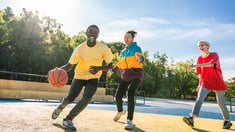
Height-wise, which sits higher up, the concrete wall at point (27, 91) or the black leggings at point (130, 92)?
the black leggings at point (130, 92)

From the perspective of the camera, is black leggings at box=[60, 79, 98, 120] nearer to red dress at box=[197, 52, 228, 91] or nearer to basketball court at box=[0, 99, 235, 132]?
basketball court at box=[0, 99, 235, 132]

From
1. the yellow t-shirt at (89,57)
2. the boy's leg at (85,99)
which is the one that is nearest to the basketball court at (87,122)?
the boy's leg at (85,99)

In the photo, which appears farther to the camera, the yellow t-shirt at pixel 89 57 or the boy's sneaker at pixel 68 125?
the yellow t-shirt at pixel 89 57

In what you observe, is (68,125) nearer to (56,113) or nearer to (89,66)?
(56,113)

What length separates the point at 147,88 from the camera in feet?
176

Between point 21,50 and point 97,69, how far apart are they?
2801 cm

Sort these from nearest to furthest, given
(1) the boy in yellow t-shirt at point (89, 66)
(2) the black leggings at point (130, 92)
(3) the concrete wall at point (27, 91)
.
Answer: (1) the boy in yellow t-shirt at point (89, 66), (2) the black leggings at point (130, 92), (3) the concrete wall at point (27, 91)

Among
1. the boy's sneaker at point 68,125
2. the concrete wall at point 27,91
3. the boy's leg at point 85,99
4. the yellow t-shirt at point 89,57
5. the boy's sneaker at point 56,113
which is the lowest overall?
the concrete wall at point 27,91

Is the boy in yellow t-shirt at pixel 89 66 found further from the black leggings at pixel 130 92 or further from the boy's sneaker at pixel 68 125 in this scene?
the black leggings at pixel 130 92

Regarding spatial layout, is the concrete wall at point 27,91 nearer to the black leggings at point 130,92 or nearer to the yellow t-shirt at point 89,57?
the black leggings at point 130,92

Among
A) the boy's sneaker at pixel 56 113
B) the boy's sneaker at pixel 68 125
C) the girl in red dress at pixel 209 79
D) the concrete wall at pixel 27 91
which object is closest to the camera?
the boy's sneaker at pixel 68 125

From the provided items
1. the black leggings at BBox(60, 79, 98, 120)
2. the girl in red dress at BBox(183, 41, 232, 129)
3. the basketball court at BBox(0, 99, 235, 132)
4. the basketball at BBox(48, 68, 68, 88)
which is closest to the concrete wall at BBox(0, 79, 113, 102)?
the basketball court at BBox(0, 99, 235, 132)

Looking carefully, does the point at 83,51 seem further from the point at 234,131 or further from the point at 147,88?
the point at 147,88

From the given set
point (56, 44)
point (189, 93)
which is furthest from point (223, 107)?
point (189, 93)
